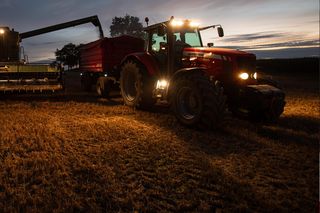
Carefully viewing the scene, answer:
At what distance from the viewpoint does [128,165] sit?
15.1ft

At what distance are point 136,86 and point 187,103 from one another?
2.43m

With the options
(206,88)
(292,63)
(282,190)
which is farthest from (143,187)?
(292,63)

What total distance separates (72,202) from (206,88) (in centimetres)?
373

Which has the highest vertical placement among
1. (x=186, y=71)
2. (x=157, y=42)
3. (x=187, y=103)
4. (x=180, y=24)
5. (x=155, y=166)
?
(x=180, y=24)

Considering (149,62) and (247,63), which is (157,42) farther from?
(247,63)

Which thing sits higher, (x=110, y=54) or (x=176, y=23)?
(x=176, y=23)

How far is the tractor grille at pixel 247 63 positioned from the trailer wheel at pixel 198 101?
879mm

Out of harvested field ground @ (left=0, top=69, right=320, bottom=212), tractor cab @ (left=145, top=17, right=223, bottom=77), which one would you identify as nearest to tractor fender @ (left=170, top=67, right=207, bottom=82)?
tractor cab @ (left=145, top=17, right=223, bottom=77)

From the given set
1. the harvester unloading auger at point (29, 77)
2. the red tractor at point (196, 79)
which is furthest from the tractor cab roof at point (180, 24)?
the harvester unloading auger at point (29, 77)

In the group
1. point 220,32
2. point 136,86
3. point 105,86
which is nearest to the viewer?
point 220,32

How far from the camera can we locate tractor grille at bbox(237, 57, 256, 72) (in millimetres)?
7149

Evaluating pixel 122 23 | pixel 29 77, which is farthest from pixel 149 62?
pixel 122 23

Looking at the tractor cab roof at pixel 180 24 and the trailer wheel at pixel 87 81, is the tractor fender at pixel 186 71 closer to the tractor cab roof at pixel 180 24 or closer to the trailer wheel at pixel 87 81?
the tractor cab roof at pixel 180 24

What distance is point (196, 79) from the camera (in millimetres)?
6547
